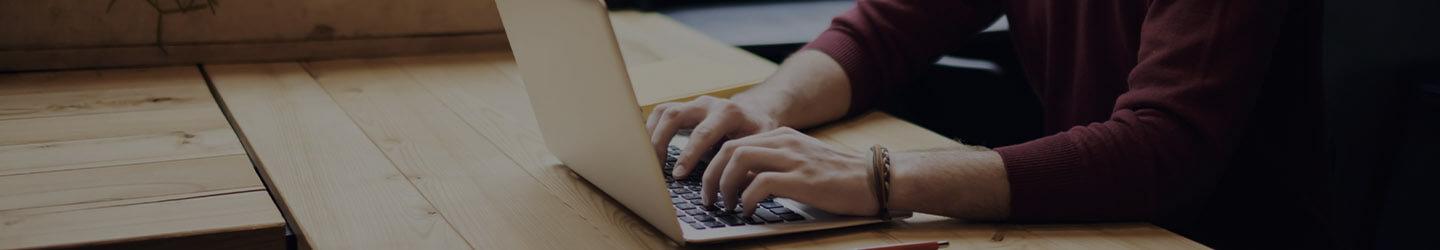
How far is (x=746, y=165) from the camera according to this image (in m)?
1.04

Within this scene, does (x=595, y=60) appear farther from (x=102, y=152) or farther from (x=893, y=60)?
(x=893, y=60)

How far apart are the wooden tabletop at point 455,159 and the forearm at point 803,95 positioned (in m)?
0.03

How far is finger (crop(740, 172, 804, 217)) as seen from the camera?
1.01 meters

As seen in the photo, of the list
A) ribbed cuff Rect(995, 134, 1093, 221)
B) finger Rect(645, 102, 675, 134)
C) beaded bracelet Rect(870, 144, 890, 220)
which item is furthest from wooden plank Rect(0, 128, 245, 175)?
ribbed cuff Rect(995, 134, 1093, 221)

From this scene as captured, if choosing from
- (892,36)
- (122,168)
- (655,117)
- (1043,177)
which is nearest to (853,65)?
(892,36)

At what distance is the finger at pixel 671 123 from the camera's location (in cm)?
121

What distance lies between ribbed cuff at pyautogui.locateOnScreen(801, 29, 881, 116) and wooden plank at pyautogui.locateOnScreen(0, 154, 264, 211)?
25.2 inches

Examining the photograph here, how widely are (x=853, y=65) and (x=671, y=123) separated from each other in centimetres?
34

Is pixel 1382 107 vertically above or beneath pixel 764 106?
beneath

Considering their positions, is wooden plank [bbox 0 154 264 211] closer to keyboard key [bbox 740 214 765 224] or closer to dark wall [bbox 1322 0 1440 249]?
keyboard key [bbox 740 214 765 224]

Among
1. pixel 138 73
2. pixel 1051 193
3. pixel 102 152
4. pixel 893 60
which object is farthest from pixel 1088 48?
pixel 138 73

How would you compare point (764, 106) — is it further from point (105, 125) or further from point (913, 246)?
point (105, 125)

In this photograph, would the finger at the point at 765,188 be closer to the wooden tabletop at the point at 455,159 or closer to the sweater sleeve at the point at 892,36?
the wooden tabletop at the point at 455,159

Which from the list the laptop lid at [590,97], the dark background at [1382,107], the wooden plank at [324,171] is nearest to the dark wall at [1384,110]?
the dark background at [1382,107]
